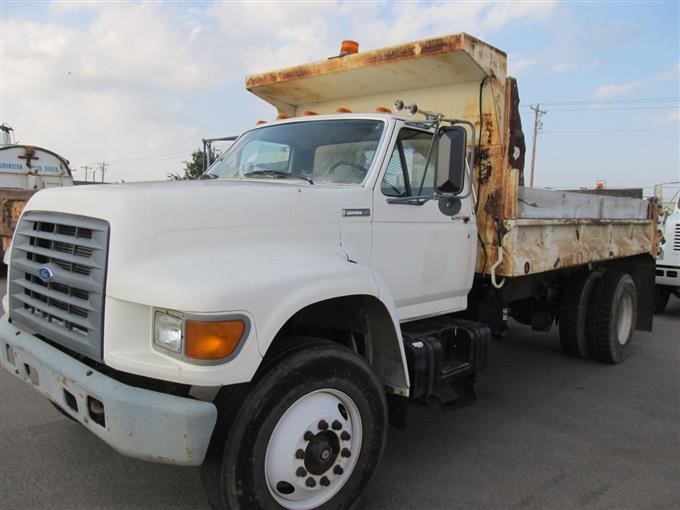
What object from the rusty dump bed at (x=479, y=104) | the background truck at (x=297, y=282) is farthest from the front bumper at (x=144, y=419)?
the rusty dump bed at (x=479, y=104)

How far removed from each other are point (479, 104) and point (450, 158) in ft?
3.63

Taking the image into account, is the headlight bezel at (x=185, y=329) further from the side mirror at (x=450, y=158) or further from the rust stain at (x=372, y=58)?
the rust stain at (x=372, y=58)

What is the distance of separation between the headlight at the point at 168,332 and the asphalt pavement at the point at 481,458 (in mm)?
1183

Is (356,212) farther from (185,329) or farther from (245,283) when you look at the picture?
(185,329)

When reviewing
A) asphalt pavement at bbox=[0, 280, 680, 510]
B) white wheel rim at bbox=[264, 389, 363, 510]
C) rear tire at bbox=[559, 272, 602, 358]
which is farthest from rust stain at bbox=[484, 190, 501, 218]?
rear tire at bbox=[559, 272, 602, 358]

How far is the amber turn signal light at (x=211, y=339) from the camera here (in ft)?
7.13

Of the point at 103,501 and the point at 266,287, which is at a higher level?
the point at 266,287

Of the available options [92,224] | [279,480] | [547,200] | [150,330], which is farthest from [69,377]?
[547,200]

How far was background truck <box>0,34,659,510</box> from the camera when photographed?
2.26 metres

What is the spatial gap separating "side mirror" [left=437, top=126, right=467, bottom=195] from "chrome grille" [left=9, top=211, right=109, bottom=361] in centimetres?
188

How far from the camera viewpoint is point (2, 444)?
3.53 metres

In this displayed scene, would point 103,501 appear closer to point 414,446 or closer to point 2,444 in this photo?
point 2,444

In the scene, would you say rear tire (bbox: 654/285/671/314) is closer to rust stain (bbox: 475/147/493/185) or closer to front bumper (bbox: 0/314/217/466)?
rust stain (bbox: 475/147/493/185)

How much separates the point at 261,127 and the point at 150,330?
7.42 ft
